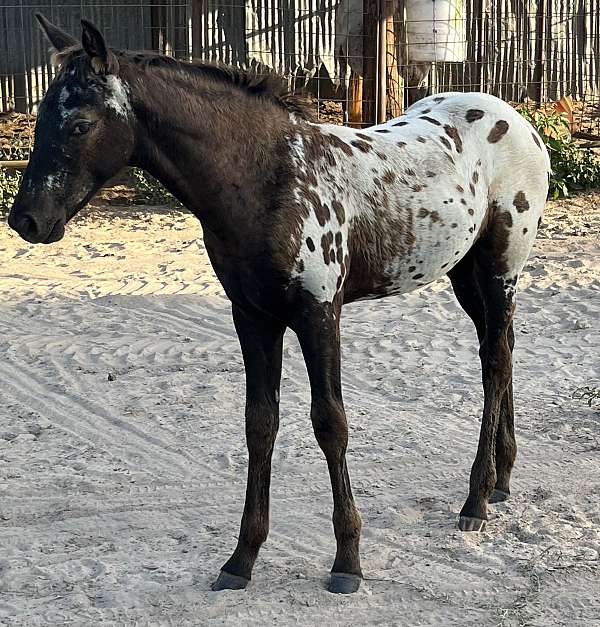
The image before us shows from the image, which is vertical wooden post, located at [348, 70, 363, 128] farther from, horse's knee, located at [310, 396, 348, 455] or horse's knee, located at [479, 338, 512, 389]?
horse's knee, located at [310, 396, 348, 455]

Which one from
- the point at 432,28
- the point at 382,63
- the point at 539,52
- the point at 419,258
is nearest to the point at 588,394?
the point at 419,258

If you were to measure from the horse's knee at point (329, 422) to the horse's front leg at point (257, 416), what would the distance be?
26 cm

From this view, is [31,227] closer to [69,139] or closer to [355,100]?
[69,139]

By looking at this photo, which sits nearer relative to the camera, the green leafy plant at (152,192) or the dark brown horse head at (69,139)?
the dark brown horse head at (69,139)

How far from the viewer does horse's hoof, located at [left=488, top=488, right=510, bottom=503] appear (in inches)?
184

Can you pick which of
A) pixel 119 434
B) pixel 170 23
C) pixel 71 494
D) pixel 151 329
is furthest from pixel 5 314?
pixel 170 23

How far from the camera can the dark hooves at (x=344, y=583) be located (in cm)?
382

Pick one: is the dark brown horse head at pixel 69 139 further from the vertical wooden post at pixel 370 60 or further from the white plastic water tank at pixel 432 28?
the white plastic water tank at pixel 432 28

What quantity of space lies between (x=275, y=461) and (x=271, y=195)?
187cm

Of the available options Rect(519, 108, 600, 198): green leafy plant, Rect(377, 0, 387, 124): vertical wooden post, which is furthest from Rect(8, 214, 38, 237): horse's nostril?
Rect(519, 108, 600, 198): green leafy plant

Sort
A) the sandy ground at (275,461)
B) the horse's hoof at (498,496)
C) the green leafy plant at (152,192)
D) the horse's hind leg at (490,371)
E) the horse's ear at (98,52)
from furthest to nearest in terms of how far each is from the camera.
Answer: the green leafy plant at (152,192) < the horse's hoof at (498,496) < the horse's hind leg at (490,371) < the sandy ground at (275,461) < the horse's ear at (98,52)

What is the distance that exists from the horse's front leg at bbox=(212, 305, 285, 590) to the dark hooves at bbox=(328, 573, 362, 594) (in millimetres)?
337

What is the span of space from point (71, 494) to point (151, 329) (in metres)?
2.72

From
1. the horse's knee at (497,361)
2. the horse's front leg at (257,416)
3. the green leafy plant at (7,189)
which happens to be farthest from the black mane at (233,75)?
the green leafy plant at (7,189)
